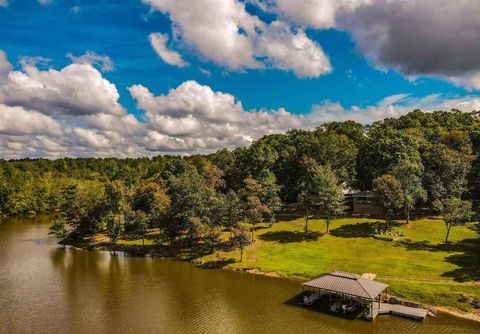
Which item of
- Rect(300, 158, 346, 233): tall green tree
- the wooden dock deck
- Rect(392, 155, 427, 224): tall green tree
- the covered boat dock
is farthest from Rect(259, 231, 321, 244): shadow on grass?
the wooden dock deck

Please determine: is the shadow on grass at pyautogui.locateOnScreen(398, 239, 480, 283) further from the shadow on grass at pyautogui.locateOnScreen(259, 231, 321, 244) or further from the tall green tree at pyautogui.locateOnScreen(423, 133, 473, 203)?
the shadow on grass at pyautogui.locateOnScreen(259, 231, 321, 244)

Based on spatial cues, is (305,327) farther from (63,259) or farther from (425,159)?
(425,159)

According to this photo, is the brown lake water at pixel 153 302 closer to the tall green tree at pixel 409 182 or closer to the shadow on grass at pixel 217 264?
the shadow on grass at pixel 217 264

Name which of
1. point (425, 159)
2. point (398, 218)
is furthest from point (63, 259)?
point (425, 159)

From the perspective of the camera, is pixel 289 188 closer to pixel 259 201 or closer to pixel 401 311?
pixel 259 201

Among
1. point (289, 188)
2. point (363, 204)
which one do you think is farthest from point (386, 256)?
point (289, 188)

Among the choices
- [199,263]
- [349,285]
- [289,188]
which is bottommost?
[199,263]
